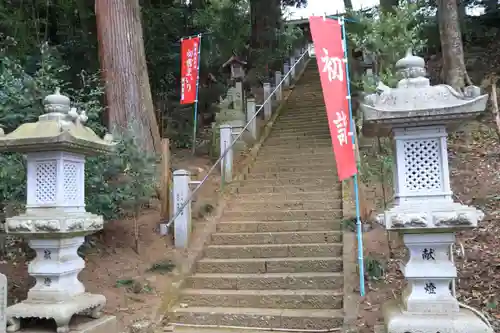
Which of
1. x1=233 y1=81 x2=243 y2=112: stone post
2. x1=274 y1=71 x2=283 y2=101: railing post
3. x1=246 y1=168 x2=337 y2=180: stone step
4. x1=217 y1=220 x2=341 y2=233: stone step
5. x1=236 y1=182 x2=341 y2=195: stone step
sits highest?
x1=274 y1=71 x2=283 y2=101: railing post

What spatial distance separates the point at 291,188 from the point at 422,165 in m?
4.78

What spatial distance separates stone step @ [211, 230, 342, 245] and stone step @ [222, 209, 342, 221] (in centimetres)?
52

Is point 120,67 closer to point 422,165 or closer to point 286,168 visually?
point 286,168

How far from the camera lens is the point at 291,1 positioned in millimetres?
20797

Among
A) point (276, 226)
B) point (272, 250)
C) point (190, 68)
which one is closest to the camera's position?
point (272, 250)

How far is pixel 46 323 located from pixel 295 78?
15293 mm

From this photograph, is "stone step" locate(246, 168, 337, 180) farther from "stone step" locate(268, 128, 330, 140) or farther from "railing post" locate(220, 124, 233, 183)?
"stone step" locate(268, 128, 330, 140)

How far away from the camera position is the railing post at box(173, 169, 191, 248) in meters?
6.77

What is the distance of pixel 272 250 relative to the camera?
6.46 meters

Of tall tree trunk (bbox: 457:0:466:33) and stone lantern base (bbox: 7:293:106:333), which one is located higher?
tall tree trunk (bbox: 457:0:466:33)

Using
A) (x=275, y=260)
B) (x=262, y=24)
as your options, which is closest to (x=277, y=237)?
(x=275, y=260)

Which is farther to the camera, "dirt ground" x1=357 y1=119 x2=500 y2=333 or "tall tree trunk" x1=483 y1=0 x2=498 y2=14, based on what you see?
"tall tree trunk" x1=483 y1=0 x2=498 y2=14

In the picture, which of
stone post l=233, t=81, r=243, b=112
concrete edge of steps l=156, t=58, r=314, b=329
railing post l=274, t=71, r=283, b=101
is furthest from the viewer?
railing post l=274, t=71, r=283, b=101

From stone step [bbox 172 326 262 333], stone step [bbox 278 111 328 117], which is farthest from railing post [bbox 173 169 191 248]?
stone step [bbox 278 111 328 117]
